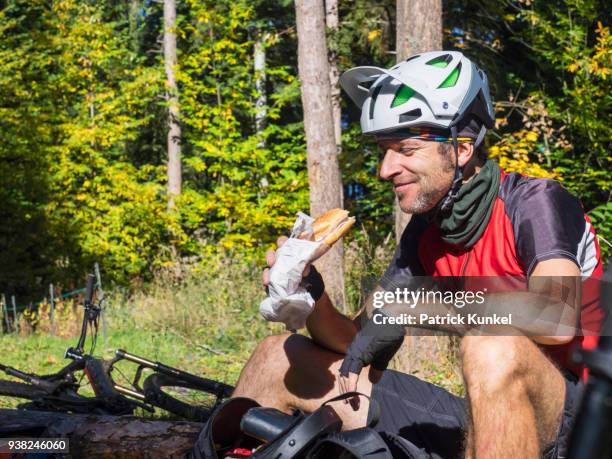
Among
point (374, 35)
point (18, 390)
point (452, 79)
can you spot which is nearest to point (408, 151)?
point (452, 79)

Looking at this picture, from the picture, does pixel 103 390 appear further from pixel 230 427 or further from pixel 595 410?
pixel 595 410

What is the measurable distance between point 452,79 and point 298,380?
1.25m

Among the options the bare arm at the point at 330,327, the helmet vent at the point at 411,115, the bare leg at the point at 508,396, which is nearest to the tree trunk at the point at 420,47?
the bare arm at the point at 330,327

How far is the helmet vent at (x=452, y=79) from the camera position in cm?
304

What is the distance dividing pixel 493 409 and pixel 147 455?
1.58 meters

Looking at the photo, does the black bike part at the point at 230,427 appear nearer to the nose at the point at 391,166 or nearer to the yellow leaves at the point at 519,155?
the nose at the point at 391,166

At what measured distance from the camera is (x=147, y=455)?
334 centimetres

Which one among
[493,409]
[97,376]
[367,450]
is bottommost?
[97,376]

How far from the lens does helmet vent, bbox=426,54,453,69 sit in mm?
3124

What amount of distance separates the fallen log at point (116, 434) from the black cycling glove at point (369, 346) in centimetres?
73

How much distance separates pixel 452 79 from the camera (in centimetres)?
307

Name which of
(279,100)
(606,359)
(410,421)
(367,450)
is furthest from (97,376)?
(279,100)

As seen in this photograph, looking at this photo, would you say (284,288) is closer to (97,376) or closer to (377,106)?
(377,106)

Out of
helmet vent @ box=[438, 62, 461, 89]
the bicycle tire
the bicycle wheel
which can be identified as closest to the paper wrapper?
helmet vent @ box=[438, 62, 461, 89]
